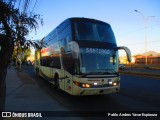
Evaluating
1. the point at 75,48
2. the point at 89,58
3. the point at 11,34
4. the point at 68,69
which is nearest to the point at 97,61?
the point at 89,58

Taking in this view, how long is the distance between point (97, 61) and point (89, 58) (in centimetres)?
38

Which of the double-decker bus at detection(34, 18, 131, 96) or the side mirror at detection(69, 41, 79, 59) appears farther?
the double-decker bus at detection(34, 18, 131, 96)

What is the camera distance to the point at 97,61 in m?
9.91

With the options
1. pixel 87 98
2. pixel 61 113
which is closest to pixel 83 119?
pixel 61 113

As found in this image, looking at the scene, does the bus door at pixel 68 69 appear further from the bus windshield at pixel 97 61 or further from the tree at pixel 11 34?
the tree at pixel 11 34

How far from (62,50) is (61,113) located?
4515 mm

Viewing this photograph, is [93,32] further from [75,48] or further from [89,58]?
[75,48]

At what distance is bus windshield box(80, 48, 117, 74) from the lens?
9.71 metres

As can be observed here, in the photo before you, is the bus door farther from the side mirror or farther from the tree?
the tree

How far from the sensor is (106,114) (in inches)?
317

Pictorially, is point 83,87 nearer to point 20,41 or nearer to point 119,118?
point 119,118

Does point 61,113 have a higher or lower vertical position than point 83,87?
lower

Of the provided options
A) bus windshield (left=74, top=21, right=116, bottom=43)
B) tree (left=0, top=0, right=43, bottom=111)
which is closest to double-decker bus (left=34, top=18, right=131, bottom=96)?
bus windshield (left=74, top=21, right=116, bottom=43)

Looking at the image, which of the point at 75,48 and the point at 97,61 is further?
the point at 97,61
